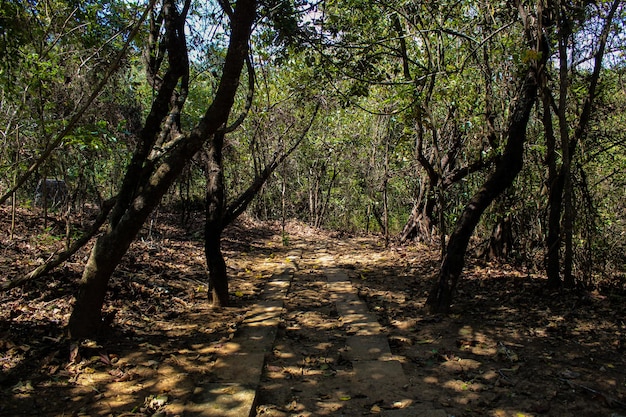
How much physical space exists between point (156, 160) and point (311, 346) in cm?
255

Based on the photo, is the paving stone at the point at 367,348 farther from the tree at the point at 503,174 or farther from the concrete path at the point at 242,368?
the tree at the point at 503,174

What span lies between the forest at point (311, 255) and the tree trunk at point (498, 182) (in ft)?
0.08

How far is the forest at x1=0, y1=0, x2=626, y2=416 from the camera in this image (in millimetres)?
3605

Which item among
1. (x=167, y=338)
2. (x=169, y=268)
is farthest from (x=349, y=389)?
(x=169, y=268)

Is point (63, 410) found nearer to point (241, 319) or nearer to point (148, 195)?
point (148, 195)

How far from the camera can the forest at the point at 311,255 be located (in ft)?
11.8

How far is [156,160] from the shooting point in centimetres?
439

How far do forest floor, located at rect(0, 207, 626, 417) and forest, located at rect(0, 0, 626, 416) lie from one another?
3 cm

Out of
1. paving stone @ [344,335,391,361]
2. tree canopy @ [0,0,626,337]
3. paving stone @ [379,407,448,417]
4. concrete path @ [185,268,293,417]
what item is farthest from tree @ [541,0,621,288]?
concrete path @ [185,268,293,417]

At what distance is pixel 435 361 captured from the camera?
164 inches

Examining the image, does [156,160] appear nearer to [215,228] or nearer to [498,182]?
[215,228]

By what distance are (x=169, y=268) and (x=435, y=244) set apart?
6.76m

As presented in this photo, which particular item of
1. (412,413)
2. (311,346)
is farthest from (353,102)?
(412,413)

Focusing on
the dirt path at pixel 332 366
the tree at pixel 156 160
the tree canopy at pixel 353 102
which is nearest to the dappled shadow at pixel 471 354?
the dirt path at pixel 332 366
